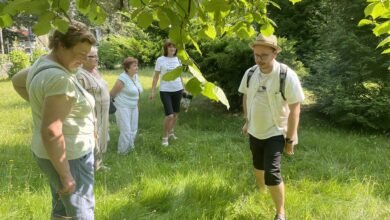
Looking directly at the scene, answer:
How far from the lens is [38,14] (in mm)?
1505

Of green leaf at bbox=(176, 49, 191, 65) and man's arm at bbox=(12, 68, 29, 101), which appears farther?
man's arm at bbox=(12, 68, 29, 101)

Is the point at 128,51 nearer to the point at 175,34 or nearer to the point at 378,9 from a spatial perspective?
the point at 378,9

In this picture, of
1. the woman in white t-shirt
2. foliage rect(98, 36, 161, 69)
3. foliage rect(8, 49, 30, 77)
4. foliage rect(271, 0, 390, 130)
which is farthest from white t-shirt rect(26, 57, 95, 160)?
foliage rect(98, 36, 161, 69)

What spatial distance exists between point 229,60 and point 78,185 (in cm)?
629

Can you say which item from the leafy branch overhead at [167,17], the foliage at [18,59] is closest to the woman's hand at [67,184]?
the leafy branch overhead at [167,17]

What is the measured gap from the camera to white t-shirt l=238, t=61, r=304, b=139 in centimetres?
394

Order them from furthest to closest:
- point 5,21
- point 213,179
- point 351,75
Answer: point 351,75
point 213,179
point 5,21

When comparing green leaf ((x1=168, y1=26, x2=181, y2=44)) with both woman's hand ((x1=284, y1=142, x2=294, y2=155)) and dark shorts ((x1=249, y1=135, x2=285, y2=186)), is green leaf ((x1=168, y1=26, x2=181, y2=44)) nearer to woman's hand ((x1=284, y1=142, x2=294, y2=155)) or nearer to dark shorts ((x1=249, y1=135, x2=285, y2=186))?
dark shorts ((x1=249, y1=135, x2=285, y2=186))

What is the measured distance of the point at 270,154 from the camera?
3998 mm

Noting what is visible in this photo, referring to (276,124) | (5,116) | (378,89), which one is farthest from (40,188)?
(378,89)

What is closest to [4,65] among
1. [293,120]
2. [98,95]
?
[98,95]

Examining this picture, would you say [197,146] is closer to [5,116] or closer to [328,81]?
[328,81]

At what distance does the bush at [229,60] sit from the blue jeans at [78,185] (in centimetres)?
614

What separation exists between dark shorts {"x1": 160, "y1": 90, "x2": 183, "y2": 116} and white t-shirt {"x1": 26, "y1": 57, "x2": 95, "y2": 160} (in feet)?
14.5
